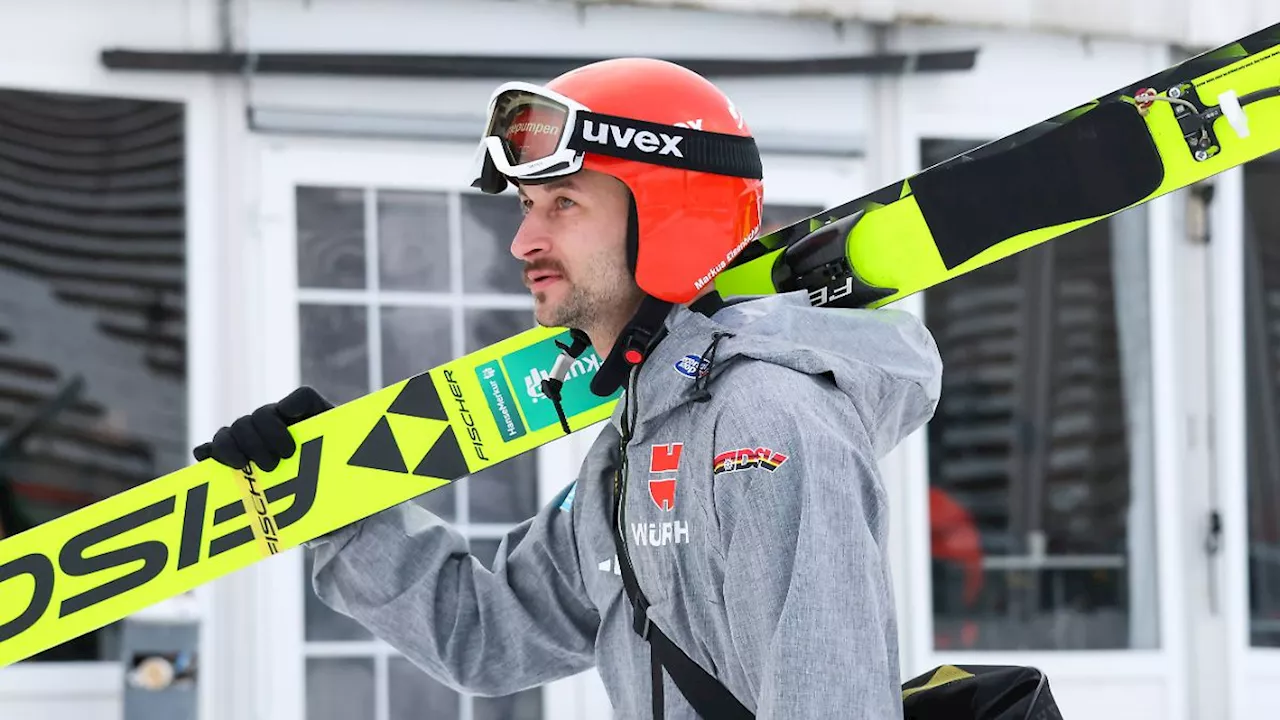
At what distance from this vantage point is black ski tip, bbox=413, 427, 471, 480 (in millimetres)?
2713

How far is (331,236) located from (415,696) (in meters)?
1.52

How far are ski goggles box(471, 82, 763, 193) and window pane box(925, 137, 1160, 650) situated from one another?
3.65m

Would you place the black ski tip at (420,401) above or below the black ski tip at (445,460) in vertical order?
above

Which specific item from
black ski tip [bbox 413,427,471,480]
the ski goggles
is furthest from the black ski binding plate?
black ski tip [bbox 413,427,471,480]

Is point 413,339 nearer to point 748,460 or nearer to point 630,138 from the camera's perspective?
point 630,138

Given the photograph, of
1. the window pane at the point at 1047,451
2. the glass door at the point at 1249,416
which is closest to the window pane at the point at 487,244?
the window pane at the point at 1047,451

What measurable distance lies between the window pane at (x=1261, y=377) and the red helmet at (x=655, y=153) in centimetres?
434

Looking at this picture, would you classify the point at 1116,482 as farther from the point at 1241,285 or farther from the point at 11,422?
the point at 11,422

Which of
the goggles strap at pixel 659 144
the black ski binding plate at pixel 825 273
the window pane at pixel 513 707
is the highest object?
the goggles strap at pixel 659 144

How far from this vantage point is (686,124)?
225cm

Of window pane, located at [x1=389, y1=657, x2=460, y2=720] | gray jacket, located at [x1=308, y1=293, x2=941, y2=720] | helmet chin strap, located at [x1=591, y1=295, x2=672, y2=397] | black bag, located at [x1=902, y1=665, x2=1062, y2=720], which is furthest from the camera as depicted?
window pane, located at [x1=389, y1=657, x2=460, y2=720]

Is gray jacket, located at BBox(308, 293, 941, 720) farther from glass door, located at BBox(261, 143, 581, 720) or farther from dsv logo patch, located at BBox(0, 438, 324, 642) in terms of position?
glass door, located at BBox(261, 143, 581, 720)

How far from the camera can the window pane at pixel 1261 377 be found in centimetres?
611

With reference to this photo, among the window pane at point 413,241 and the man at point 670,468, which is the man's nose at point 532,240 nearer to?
the man at point 670,468
